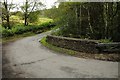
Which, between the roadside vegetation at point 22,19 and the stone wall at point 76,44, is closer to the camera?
the stone wall at point 76,44

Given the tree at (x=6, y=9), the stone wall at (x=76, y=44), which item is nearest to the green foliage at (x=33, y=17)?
the tree at (x=6, y=9)

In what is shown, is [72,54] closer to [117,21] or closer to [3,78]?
[117,21]

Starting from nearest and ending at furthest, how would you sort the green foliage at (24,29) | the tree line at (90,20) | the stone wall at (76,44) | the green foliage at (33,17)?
the stone wall at (76,44), the tree line at (90,20), the green foliage at (24,29), the green foliage at (33,17)

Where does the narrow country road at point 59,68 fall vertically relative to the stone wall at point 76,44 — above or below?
below

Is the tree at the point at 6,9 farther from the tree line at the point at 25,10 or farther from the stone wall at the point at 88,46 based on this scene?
the stone wall at the point at 88,46

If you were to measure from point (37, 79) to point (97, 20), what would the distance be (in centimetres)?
801

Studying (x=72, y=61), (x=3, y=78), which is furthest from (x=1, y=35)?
(x=3, y=78)

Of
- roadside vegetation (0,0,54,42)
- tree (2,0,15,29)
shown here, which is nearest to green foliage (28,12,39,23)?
roadside vegetation (0,0,54,42)

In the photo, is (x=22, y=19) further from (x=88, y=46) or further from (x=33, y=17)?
(x=88, y=46)

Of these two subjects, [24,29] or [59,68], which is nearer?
[59,68]

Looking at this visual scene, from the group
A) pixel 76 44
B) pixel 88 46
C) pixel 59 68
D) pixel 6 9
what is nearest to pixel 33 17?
pixel 6 9

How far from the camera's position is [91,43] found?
39.7 ft

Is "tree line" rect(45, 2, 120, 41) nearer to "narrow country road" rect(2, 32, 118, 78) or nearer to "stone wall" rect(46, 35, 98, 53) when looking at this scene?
"stone wall" rect(46, 35, 98, 53)

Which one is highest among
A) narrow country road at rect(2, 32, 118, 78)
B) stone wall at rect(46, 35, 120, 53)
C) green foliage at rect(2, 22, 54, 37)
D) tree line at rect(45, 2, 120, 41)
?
tree line at rect(45, 2, 120, 41)
